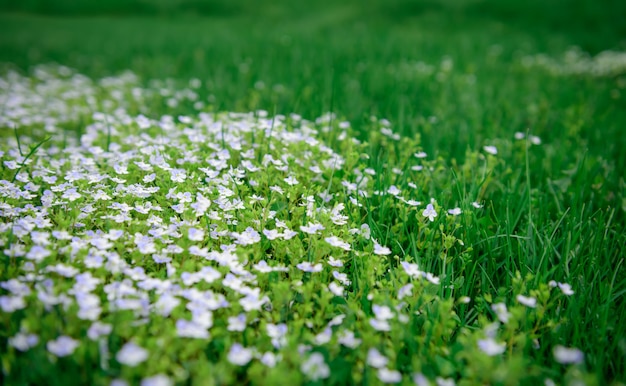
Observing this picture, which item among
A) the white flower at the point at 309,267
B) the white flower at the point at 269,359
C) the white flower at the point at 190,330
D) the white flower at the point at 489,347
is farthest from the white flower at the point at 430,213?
the white flower at the point at 190,330

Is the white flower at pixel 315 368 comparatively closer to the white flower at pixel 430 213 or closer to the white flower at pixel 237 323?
the white flower at pixel 237 323

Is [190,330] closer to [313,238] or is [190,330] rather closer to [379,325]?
[379,325]

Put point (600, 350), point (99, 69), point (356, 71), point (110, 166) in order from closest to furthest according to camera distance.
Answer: point (600, 350)
point (110, 166)
point (356, 71)
point (99, 69)

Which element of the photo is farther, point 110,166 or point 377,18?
point 377,18

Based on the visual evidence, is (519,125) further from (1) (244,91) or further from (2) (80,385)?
(2) (80,385)

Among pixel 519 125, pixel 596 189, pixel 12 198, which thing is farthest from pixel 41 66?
pixel 596 189

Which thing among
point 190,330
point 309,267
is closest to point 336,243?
point 309,267

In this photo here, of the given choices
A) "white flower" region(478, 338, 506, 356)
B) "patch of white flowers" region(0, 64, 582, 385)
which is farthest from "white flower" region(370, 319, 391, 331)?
"white flower" region(478, 338, 506, 356)
